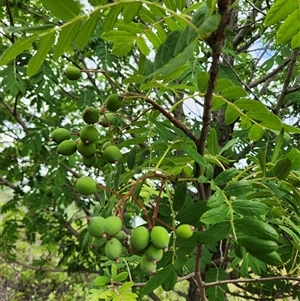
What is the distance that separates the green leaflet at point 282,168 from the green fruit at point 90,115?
383 millimetres

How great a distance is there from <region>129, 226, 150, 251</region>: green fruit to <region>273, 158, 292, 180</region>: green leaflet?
321mm

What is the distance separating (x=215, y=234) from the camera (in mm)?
785

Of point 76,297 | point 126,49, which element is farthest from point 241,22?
point 76,297

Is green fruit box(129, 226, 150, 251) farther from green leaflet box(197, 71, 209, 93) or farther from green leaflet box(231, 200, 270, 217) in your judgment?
green leaflet box(197, 71, 209, 93)

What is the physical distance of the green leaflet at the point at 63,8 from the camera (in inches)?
26.0

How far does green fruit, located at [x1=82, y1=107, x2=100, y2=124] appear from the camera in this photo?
2.68 ft

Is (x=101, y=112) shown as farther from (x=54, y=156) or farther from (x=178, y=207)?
(x=54, y=156)

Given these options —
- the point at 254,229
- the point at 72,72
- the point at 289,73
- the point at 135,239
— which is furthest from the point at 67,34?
the point at 289,73

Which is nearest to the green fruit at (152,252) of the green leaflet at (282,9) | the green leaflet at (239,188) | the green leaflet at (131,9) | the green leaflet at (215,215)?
the green leaflet at (215,215)

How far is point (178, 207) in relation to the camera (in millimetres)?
883

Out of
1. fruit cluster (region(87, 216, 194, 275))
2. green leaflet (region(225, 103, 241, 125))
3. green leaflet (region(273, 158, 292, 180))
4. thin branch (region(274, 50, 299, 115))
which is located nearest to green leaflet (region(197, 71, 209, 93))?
green leaflet (region(225, 103, 241, 125))

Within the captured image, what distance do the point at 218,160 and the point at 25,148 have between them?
1.77 metres

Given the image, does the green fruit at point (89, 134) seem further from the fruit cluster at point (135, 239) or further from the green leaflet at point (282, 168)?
the green leaflet at point (282, 168)

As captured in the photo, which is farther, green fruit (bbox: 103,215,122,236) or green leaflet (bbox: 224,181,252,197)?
green leaflet (bbox: 224,181,252,197)
